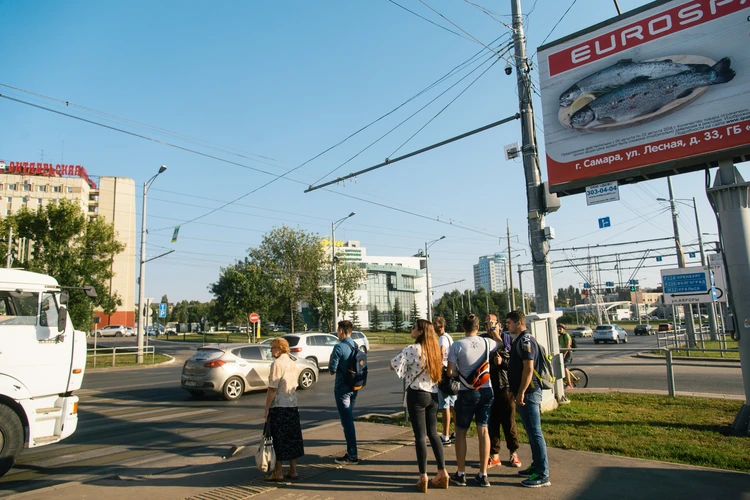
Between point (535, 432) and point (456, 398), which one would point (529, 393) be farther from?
point (456, 398)

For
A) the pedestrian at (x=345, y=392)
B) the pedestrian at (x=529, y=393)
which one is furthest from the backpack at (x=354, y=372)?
the pedestrian at (x=529, y=393)

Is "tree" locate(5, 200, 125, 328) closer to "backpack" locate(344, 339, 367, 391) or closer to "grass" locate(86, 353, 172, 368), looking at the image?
"grass" locate(86, 353, 172, 368)

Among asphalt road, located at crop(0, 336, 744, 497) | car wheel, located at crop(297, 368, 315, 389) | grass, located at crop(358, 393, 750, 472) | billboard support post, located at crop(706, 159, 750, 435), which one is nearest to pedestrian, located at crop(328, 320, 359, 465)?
asphalt road, located at crop(0, 336, 744, 497)

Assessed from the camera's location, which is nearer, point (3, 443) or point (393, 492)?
point (393, 492)

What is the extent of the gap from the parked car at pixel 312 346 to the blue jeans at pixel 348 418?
1182cm

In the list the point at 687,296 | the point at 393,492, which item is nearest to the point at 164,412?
the point at 393,492

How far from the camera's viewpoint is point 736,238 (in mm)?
8289

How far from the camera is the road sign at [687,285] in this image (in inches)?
851

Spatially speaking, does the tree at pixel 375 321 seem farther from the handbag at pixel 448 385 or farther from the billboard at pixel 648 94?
the handbag at pixel 448 385

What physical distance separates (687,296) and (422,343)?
21420mm

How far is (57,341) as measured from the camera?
22.0ft

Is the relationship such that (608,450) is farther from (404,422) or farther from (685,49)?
(685,49)

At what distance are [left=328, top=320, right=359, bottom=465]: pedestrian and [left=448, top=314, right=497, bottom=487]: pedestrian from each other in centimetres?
139

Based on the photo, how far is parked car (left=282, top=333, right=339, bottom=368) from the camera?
59.9 ft
